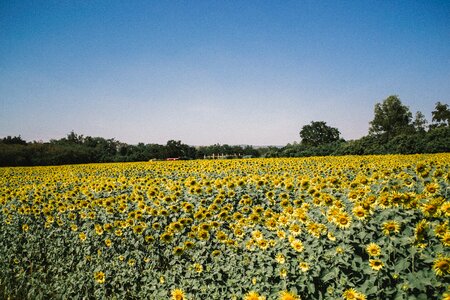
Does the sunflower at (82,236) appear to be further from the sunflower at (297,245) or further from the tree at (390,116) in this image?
the tree at (390,116)

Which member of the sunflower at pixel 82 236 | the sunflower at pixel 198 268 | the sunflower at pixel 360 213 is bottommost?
the sunflower at pixel 198 268

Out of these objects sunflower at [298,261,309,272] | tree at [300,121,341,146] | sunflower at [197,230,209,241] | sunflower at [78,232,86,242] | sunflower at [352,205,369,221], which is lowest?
sunflower at [78,232,86,242]

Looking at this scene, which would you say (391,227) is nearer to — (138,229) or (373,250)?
(373,250)

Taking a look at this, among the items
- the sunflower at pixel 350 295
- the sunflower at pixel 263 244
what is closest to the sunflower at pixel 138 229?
the sunflower at pixel 263 244

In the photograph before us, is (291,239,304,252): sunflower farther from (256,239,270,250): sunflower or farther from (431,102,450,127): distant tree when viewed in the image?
(431,102,450,127): distant tree

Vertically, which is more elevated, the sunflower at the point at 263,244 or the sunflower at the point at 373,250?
the sunflower at the point at 373,250

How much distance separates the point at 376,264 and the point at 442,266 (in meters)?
0.61

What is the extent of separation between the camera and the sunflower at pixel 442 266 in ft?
8.91

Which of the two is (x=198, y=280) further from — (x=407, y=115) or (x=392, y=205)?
(x=407, y=115)

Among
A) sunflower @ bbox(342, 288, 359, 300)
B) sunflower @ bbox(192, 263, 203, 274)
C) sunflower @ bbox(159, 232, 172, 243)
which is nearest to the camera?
sunflower @ bbox(342, 288, 359, 300)

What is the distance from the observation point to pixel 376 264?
3.14 m

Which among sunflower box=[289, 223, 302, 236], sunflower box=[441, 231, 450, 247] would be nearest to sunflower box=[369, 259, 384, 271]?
sunflower box=[441, 231, 450, 247]

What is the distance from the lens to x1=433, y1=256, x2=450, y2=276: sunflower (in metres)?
2.72

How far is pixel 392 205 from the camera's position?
3.69 metres
